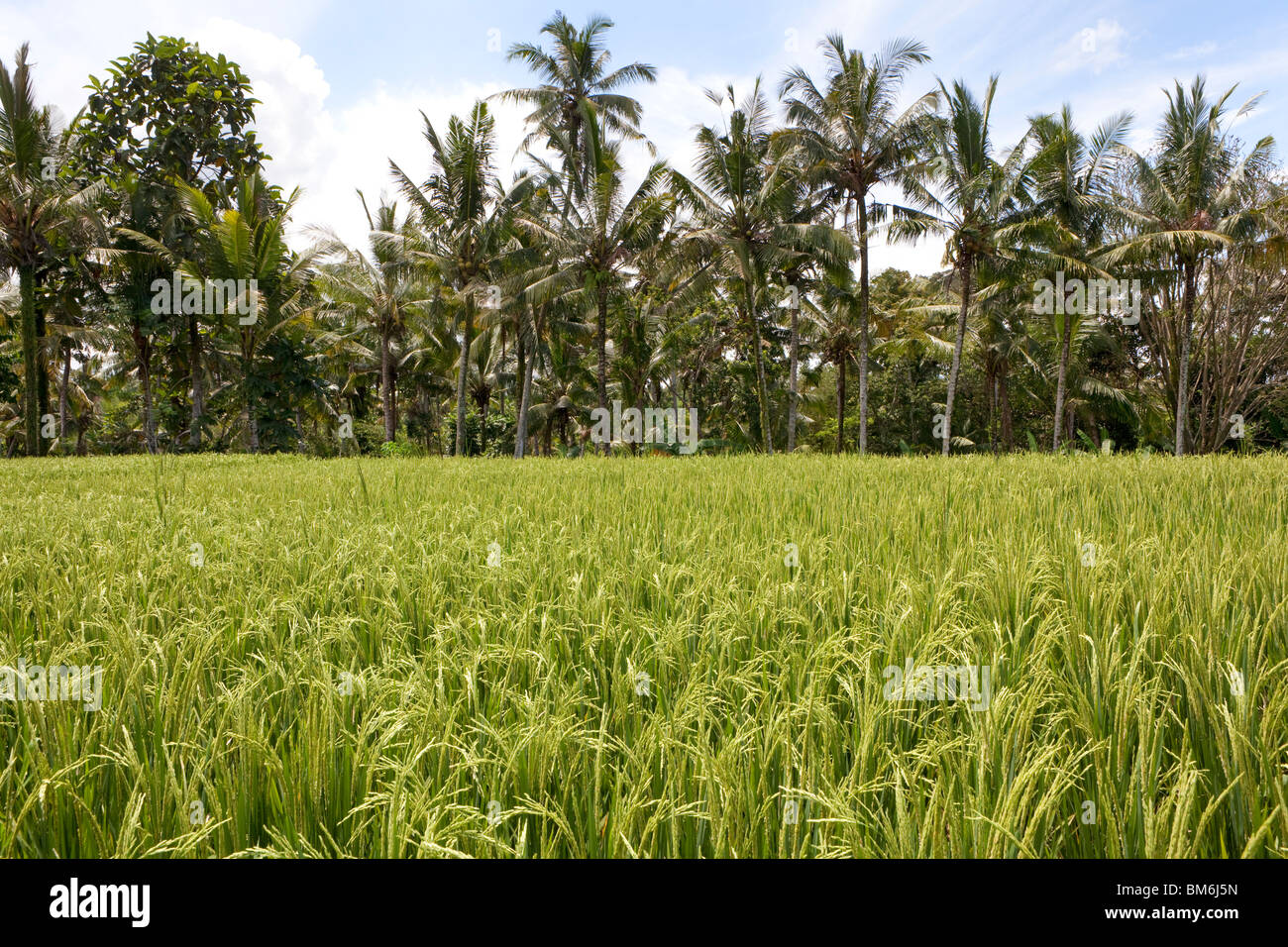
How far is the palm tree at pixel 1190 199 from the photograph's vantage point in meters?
15.8

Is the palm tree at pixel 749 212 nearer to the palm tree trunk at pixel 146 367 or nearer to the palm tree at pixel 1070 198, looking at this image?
the palm tree at pixel 1070 198

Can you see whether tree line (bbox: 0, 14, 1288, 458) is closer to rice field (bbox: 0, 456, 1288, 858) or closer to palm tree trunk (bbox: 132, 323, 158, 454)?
palm tree trunk (bbox: 132, 323, 158, 454)

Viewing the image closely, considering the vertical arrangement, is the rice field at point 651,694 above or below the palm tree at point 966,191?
below

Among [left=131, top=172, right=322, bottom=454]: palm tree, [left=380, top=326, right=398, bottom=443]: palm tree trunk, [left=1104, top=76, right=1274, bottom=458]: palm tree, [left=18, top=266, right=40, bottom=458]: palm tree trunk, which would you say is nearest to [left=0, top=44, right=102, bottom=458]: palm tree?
[left=18, top=266, right=40, bottom=458]: palm tree trunk

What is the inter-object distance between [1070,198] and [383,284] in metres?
19.2

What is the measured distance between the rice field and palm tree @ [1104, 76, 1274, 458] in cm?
1641

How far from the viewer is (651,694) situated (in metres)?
1.52

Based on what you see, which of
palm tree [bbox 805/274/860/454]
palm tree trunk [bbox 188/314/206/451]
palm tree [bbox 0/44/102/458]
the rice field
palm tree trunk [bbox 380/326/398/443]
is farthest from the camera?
palm tree trunk [bbox 380/326/398/443]

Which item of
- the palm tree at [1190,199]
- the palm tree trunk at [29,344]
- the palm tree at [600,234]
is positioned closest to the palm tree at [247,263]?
the palm tree trunk at [29,344]

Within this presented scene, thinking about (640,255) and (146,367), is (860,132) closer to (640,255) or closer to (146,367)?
(640,255)

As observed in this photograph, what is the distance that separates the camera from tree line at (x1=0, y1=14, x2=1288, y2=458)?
609 inches

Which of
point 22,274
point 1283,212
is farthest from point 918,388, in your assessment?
point 22,274

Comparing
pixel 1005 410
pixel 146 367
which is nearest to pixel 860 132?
pixel 1005 410

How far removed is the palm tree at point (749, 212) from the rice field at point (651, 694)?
42.5ft
